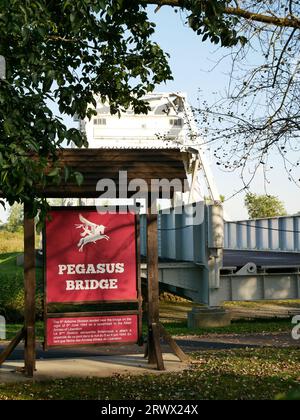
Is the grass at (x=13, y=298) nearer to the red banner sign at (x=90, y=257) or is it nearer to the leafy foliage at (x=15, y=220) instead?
the red banner sign at (x=90, y=257)

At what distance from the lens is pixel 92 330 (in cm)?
1063

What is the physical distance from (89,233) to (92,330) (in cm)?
158

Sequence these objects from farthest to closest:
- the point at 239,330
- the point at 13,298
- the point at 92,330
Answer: the point at 13,298 → the point at 239,330 → the point at 92,330

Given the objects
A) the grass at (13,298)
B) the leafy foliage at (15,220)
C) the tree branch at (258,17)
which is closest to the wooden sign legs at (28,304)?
the tree branch at (258,17)

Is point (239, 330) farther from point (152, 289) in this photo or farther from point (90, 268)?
point (90, 268)

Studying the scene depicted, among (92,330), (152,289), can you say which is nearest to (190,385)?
(152,289)

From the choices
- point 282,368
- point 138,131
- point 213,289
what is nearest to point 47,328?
point 282,368

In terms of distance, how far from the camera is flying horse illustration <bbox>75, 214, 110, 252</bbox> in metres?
10.8

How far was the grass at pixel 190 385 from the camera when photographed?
8172 millimetres

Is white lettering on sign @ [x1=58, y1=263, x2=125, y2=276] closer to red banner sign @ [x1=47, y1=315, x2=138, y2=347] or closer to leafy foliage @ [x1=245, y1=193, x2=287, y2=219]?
red banner sign @ [x1=47, y1=315, x2=138, y2=347]

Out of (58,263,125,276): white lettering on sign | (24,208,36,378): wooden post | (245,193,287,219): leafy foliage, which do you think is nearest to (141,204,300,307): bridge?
(58,263,125,276): white lettering on sign

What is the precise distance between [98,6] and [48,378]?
17.6 feet

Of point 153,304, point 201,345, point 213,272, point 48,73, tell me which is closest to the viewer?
point 48,73
